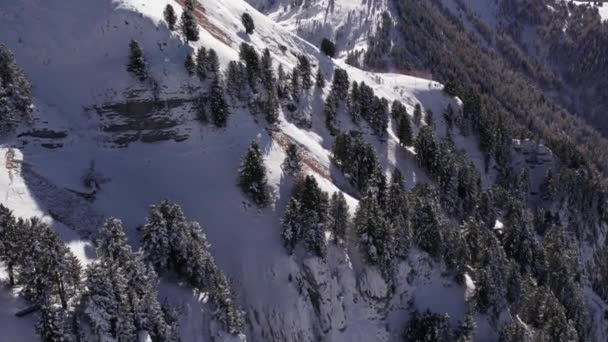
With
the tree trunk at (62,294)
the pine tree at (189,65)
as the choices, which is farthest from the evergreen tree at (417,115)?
Answer: the tree trunk at (62,294)

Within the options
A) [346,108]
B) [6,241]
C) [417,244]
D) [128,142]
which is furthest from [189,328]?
[346,108]

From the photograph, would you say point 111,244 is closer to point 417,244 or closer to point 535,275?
point 417,244

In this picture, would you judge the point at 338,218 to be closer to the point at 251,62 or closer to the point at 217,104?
the point at 217,104

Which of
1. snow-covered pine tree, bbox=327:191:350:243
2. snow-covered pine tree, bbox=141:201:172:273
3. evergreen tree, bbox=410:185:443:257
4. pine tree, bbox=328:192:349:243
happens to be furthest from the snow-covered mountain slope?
snow-covered pine tree, bbox=141:201:172:273

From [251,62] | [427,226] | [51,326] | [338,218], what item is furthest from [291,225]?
[251,62]

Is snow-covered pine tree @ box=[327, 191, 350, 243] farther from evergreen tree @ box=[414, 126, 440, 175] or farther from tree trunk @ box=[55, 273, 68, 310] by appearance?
evergreen tree @ box=[414, 126, 440, 175]

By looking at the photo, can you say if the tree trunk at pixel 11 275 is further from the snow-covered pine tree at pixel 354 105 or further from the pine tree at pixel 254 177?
the snow-covered pine tree at pixel 354 105
